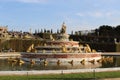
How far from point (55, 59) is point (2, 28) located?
6445cm

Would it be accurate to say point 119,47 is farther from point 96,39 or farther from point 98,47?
point 96,39

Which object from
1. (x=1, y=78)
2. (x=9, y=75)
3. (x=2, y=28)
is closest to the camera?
(x=1, y=78)

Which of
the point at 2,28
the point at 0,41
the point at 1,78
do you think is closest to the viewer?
the point at 1,78

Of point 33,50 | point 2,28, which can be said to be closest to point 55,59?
point 33,50

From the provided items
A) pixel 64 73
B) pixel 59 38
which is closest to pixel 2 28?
pixel 59 38

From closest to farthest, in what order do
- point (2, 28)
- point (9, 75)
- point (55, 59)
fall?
point (9, 75)
point (55, 59)
point (2, 28)

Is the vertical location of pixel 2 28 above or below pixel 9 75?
above

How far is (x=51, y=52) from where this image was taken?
129ft

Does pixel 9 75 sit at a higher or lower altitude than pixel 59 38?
lower

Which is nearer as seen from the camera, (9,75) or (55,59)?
(9,75)

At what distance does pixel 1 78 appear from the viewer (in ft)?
76.7

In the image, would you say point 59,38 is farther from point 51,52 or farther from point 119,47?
point 119,47

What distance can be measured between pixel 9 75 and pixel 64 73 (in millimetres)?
4053

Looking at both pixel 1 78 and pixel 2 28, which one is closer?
pixel 1 78
